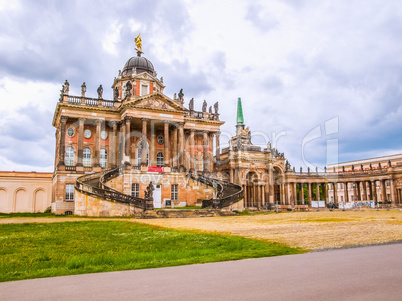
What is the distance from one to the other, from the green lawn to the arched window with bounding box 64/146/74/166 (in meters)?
30.8

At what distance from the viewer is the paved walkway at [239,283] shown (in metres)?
5.25

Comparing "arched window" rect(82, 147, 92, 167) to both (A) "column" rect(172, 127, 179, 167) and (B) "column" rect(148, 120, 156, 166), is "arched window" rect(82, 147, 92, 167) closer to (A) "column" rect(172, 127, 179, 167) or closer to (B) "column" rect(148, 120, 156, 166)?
(B) "column" rect(148, 120, 156, 166)

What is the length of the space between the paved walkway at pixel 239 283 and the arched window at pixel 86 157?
38.3 metres

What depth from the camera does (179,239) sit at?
1250 centimetres

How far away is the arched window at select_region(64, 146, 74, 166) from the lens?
42438 mm

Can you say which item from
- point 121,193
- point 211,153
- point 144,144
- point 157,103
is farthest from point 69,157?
point 211,153

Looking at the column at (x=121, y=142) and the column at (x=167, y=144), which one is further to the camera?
the column at (x=167, y=144)

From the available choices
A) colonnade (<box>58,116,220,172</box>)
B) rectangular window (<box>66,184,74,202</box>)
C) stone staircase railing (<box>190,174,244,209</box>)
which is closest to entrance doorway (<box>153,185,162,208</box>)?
colonnade (<box>58,116,220,172</box>)

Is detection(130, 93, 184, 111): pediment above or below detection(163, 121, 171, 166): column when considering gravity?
above

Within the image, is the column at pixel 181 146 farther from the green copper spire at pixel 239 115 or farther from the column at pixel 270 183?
the green copper spire at pixel 239 115

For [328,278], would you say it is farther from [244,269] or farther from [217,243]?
[217,243]

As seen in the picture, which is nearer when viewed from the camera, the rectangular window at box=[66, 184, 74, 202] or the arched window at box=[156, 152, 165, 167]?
the rectangular window at box=[66, 184, 74, 202]

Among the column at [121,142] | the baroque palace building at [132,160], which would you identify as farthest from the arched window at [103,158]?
the column at [121,142]

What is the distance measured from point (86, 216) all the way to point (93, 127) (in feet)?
58.2
